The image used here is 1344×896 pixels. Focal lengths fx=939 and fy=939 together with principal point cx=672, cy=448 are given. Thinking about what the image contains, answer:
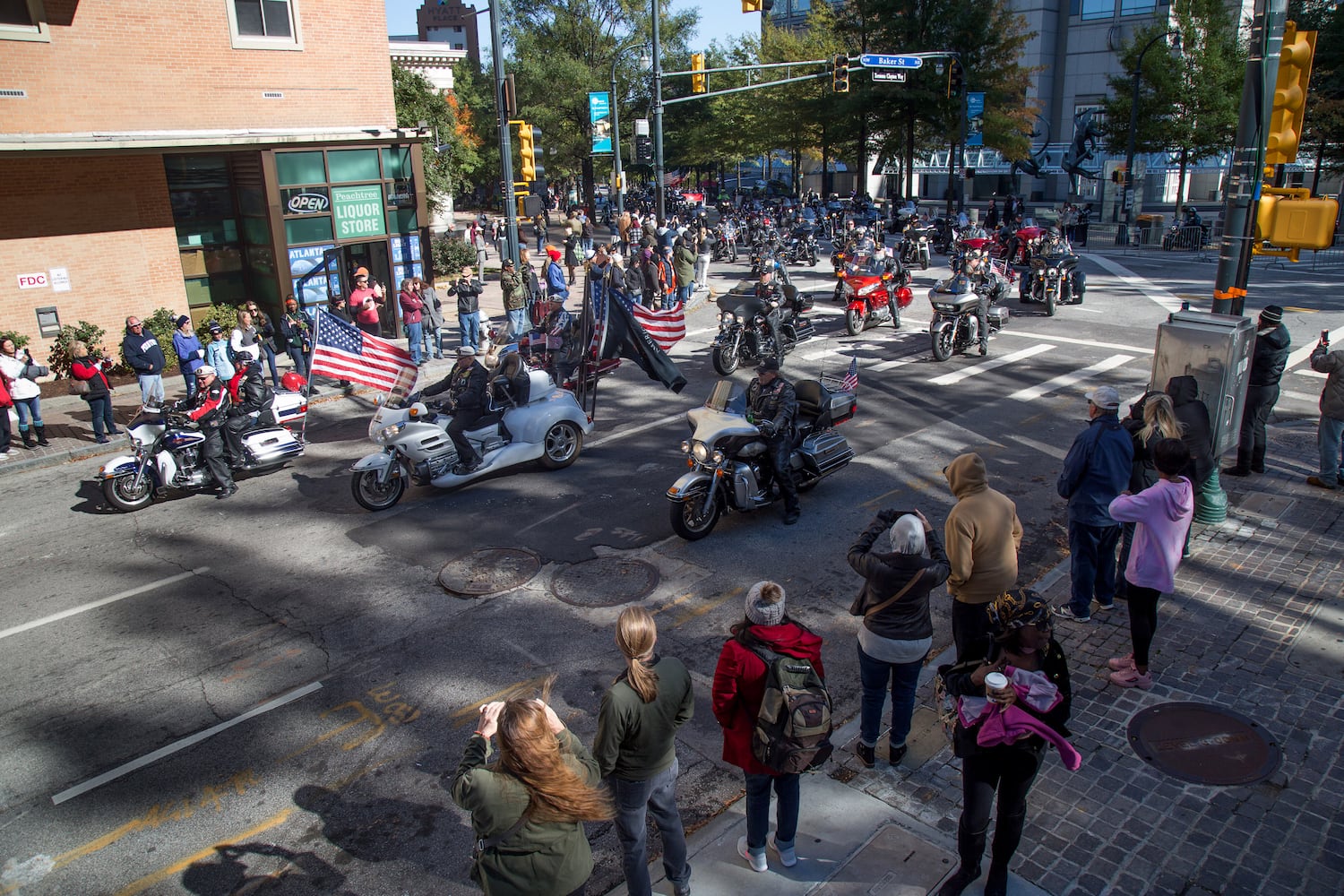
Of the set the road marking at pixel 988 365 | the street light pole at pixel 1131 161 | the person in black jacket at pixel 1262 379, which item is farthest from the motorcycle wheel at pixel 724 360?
the street light pole at pixel 1131 161

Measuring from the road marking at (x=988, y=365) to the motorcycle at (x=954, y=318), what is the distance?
59cm

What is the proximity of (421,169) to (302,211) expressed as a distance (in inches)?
114

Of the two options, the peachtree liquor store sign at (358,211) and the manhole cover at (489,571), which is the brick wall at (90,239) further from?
the manhole cover at (489,571)

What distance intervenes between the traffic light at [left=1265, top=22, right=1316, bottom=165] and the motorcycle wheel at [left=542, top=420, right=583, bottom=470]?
26.1 ft

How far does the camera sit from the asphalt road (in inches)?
216

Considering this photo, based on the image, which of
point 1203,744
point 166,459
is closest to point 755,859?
point 1203,744

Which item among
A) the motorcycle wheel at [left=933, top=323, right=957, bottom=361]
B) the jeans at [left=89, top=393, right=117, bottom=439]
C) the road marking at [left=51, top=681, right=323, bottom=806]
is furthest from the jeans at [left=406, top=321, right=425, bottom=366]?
the road marking at [left=51, top=681, right=323, bottom=806]

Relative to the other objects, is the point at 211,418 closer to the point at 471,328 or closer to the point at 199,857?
the point at 199,857

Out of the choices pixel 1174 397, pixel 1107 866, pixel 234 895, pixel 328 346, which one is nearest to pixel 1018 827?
pixel 1107 866

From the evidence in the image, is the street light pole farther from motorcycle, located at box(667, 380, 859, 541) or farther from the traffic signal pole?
motorcycle, located at box(667, 380, 859, 541)

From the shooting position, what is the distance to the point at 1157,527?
6.10 m

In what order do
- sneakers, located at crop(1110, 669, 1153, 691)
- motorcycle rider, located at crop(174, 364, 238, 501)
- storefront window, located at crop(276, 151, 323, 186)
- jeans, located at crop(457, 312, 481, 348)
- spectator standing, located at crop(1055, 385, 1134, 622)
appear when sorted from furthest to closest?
storefront window, located at crop(276, 151, 323, 186) → jeans, located at crop(457, 312, 481, 348) → motorcycle rider, located at crop(174, 364, 238, 501) → spectator standing, located at crop(1055, 385, 1134, 622) → sneakers, located at crop(1110, 669, 1153, 691)

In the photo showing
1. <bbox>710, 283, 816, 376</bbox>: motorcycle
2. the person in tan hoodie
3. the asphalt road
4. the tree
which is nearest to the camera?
the asphalt road

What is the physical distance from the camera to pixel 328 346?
11.9m
